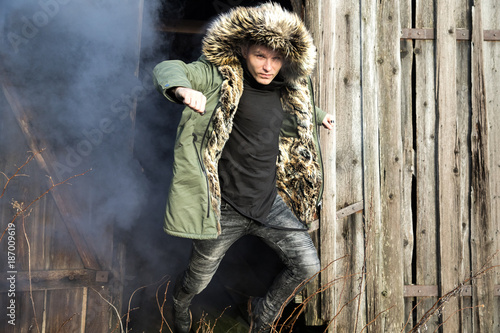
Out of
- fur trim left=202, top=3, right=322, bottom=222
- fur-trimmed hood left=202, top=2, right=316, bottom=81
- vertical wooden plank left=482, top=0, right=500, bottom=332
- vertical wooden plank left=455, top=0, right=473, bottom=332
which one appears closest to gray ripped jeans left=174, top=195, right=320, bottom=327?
fur trim left=202, top=3, right=322, bottom=222

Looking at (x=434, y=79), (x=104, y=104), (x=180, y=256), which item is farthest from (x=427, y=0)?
(x=180, y=256)

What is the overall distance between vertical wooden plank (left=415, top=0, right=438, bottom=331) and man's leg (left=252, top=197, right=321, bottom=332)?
47.6 inches

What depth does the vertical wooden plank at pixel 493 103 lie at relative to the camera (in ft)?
12.5

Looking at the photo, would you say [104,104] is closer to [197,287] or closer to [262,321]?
[197,287]

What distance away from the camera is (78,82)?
3.66 meters

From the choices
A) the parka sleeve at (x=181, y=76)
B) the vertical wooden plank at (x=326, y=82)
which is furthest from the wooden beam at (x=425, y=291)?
the parka sleeve at (x=181, y=76)

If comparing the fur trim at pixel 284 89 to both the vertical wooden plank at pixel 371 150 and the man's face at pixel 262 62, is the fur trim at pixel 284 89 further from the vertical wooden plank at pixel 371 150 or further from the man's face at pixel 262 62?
the vertical wooden plank at pixel 371 150

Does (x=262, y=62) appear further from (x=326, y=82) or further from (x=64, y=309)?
(x=64, y=309)

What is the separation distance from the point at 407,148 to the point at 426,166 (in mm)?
221

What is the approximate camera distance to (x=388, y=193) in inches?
145

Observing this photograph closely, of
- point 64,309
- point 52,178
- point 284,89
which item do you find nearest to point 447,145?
point 284,89

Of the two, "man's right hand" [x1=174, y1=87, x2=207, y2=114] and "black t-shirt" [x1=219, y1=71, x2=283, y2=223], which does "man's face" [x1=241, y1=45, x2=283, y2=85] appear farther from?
"man's right hand" [x1=174, y1=87, x2=207, y2=114]

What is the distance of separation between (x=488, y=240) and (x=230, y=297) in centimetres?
267

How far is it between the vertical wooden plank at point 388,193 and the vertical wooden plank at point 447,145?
1.16 feet
